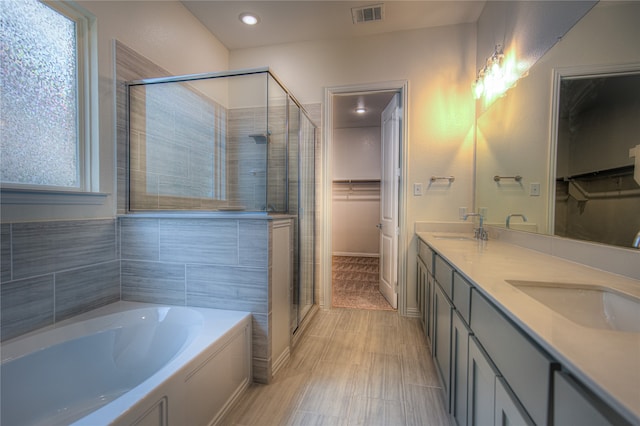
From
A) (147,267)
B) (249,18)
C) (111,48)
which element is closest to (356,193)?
(249,18)

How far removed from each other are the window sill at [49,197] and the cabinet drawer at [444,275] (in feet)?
6.73

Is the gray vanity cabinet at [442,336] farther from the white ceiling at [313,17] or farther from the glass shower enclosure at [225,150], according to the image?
the white ceiling at [313,17]

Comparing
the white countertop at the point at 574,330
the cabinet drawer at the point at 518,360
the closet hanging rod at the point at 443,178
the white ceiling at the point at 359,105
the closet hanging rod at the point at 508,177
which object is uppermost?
the white ceiling at the point at 359,105

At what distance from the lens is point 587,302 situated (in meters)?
0.87

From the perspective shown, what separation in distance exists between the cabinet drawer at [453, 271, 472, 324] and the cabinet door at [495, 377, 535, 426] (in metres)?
0.31

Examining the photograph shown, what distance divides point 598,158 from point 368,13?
2109 mm

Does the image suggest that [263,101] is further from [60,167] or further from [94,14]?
[60,167]

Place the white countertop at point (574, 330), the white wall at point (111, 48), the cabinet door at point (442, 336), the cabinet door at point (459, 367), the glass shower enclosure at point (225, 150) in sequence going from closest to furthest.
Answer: the white countertop at point (574, 330) → the cabinet door at point (459, 367) → the cabinet door at point (442, 336) → the white wall at point (111, 48) → the glass shower enclosure at point (225, 150)

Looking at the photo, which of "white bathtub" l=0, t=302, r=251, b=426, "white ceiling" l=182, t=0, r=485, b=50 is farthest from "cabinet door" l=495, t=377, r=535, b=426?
"white ceiling" l=182, t=0, r=485, b=50

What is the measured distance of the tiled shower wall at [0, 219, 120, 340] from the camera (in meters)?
1.22

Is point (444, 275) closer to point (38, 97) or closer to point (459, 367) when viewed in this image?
point (459, 367)

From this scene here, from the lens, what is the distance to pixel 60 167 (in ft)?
4.81

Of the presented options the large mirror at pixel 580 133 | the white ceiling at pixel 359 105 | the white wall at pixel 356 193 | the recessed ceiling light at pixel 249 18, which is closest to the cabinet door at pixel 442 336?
the large mirror at pixel 580 133

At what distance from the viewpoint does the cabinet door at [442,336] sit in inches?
51.5
